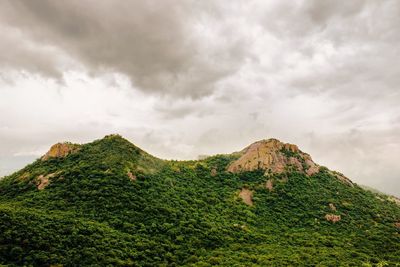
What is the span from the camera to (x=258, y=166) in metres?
134

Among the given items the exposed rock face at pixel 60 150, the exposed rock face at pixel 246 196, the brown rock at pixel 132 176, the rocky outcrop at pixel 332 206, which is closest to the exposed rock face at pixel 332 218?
the rocky outcrop at pixel 332 206

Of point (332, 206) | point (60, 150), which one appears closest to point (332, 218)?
point (332, 206)

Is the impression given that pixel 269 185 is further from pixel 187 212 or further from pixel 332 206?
pixel 187 212

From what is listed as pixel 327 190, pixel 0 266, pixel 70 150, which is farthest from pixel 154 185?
pixel 327 190

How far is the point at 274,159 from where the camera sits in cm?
13500

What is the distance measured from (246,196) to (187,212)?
103 feet

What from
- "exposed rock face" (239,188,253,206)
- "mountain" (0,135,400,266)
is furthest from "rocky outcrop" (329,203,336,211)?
"exposed rock face" (239,188,253,206)

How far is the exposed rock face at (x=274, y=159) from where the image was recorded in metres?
133

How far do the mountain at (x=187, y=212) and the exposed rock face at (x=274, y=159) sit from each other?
455mm

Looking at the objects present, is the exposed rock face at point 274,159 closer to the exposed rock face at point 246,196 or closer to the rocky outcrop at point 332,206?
the exposed rock face at point 246,196

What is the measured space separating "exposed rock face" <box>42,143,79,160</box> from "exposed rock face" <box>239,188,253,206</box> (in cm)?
6063

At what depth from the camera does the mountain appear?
213 feet

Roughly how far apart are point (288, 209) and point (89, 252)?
6912 cm

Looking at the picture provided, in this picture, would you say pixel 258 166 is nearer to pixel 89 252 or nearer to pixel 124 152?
pixel 124 152
